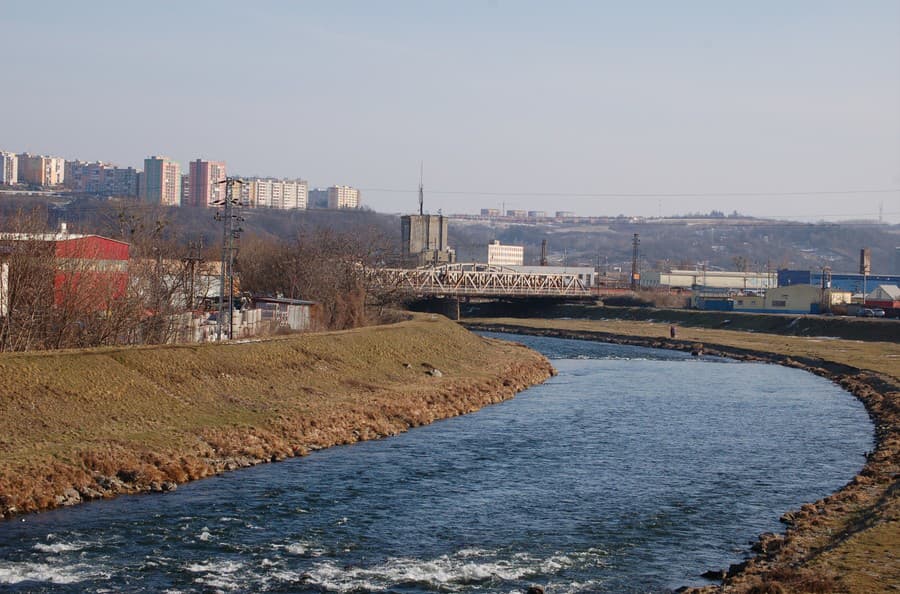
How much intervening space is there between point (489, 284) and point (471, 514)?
109171 mm

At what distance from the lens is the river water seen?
19.2 metres

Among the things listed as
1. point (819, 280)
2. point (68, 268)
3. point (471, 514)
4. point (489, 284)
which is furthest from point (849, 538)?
point (819, 280)

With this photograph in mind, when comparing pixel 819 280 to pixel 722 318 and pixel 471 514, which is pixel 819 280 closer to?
pixel 722 318

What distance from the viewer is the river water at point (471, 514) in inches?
756

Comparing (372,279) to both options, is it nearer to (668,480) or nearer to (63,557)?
(668,480)

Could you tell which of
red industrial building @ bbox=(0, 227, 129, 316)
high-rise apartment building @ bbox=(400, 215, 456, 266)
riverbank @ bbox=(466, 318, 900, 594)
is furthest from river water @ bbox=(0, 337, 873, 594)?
high-rise apartment building @ bbox=(400, 215, 456, 266)

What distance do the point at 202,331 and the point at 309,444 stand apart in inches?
776

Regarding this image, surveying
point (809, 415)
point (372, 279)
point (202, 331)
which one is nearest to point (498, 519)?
point (809, 415)

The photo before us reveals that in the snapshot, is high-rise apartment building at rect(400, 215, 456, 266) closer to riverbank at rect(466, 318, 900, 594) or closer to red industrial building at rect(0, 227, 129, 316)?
riverbank at rect(466, 318, 900, 594)

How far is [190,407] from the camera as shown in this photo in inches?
1302

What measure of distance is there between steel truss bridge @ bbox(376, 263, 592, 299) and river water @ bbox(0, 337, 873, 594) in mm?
76366

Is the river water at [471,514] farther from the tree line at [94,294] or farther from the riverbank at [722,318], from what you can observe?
the riverbank at [722,318]

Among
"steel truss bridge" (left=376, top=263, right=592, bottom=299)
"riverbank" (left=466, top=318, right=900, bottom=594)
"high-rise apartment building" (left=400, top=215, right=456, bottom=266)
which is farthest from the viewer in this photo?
"high-rise apartment building" (left=400, top=215, right=456, bottom=266)

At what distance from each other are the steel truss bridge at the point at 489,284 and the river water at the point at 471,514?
251ft
